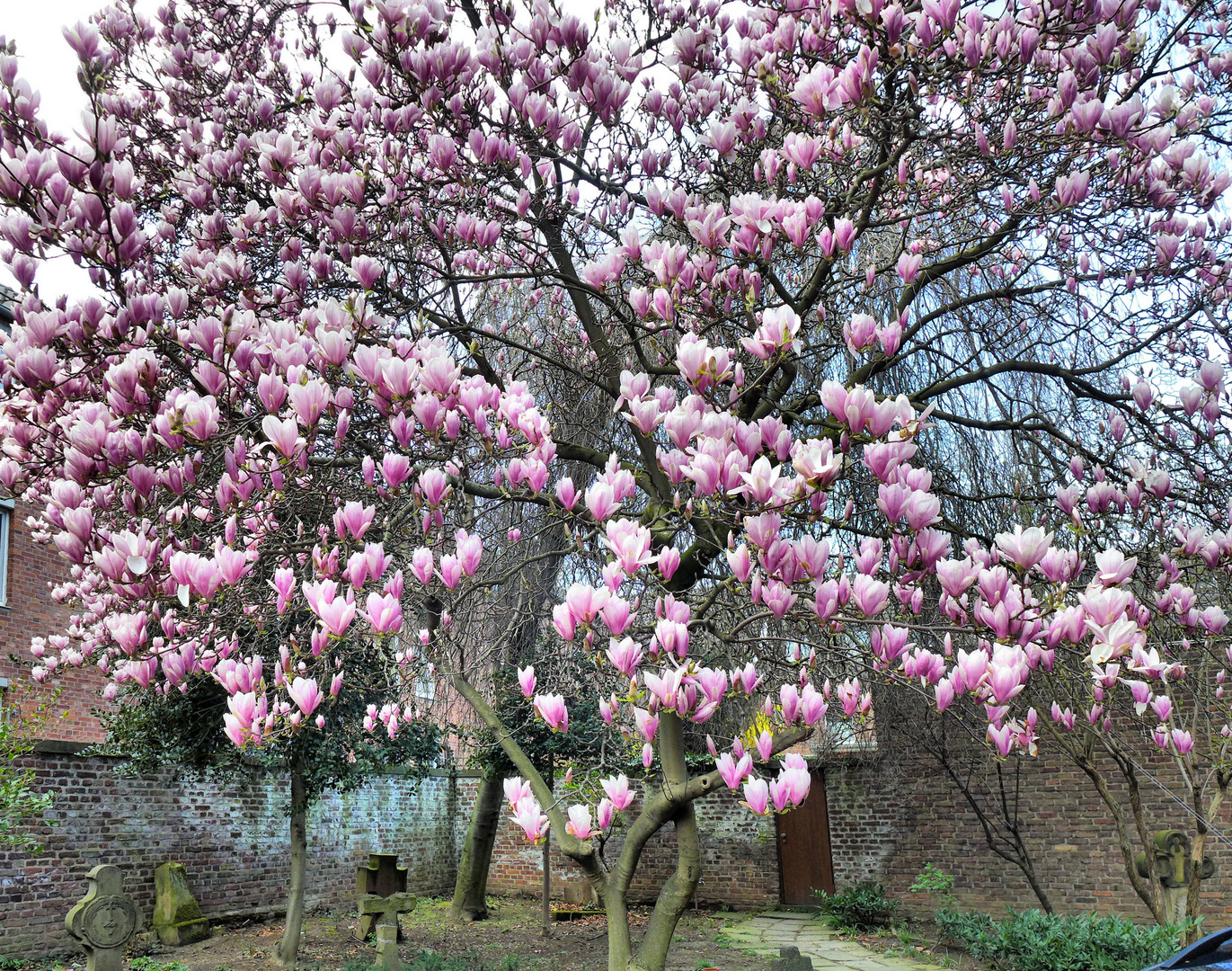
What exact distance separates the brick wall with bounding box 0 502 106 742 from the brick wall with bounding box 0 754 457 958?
2.75 meters

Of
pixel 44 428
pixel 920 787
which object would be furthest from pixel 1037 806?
pixel 44 428

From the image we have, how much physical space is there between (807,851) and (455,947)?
4798 mm

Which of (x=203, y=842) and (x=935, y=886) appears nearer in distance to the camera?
(x=935, y=886)

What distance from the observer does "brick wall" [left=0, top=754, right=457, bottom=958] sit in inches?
283

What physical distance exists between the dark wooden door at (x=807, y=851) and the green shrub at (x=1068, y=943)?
3.35 meters

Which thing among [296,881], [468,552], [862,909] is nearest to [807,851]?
[862,909]

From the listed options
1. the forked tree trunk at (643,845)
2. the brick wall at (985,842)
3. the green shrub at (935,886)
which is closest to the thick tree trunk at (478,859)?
the brick wall at (985,842)

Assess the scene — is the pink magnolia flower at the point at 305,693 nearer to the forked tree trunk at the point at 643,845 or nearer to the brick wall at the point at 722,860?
the forked tree trunk at the point at 643,845

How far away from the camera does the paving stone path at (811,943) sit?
7523mm

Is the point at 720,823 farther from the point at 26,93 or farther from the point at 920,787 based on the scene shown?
the point at 26,93

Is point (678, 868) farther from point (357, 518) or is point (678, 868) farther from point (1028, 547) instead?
point (1028, 547)

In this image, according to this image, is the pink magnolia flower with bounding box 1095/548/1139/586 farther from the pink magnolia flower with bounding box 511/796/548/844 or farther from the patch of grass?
the patch of grass

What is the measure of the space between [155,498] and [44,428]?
48cm

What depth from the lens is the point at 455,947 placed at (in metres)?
8.49
